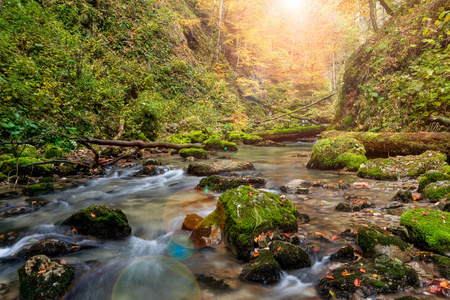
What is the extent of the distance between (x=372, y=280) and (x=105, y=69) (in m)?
11.1

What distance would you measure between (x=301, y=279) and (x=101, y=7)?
18.8 metres

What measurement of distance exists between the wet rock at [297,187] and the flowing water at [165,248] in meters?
0.24

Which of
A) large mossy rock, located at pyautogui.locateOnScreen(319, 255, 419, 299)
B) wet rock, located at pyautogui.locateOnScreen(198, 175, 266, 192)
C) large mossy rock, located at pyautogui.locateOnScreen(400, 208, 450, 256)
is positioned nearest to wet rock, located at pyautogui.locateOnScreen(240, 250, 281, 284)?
large mossy rock, located at pyautogui.locateOnScreen(319, 255, 419, 299)

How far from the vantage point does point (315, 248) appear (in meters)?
3.35

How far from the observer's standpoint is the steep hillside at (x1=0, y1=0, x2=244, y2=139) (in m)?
5.17

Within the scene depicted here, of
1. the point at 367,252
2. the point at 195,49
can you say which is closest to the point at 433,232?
the point at 367,252

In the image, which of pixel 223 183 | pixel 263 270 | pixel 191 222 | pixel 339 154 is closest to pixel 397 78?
pixel 339 154

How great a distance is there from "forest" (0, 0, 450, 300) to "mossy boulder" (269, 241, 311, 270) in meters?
0.02

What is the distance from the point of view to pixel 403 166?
21.4ft

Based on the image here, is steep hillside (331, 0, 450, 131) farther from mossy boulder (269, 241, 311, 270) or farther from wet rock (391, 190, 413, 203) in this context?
mossy boulder (269, 241, 311, 270)

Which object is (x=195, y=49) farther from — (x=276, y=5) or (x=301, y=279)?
(x=301, y=279)

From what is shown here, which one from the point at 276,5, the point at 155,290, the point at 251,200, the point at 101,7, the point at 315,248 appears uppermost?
the point at 276,5

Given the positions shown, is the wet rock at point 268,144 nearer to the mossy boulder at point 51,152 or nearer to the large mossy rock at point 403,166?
the large mossy rock at point 403,166

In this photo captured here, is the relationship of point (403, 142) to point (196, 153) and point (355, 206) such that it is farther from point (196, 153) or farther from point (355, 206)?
point (196, 153)
